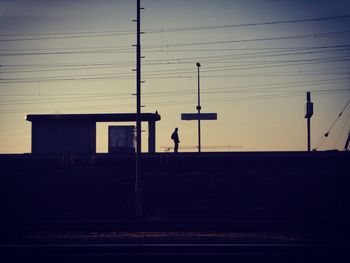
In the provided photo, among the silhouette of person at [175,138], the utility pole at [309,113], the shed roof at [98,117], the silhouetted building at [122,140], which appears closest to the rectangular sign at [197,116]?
the silhouette of person at [175,138]

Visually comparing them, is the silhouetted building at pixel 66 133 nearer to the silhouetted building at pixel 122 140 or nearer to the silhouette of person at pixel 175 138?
the silhouetted building at pixel 122 140

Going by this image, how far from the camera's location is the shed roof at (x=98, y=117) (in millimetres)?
33031

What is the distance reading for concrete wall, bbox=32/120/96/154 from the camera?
3317cm

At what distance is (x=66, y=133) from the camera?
109ft

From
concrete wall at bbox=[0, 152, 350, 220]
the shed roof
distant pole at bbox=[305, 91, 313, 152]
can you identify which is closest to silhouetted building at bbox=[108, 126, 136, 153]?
the shed roof

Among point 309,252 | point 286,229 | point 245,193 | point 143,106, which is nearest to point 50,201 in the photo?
point 143,106

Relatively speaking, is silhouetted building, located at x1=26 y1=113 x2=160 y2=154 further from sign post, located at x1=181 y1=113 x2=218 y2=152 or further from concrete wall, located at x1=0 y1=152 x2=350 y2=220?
sign post, located at x1=181 y1=113 x2=218 y2=152

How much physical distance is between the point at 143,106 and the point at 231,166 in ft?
37.0

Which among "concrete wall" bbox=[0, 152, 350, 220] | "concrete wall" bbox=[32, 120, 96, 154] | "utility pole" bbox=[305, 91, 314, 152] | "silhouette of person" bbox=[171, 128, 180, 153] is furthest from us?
"utility pole" bbox=[305, 91, 314, 152]

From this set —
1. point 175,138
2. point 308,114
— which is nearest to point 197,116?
point 175,138

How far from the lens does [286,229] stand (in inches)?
616

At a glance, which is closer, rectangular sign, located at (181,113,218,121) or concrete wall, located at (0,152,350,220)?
concrete wall, located at (0,152,350,220)

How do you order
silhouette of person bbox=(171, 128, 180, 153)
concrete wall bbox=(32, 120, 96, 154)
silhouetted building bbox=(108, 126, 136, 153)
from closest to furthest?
silhouetted building bbox=(108, 126, 136, 153) → concrete wall bbox=(32, 120, 96, 154) → silhouette of person bbox=(171, 128, 180, 153)

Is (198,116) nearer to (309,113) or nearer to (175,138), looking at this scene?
(175,138)
